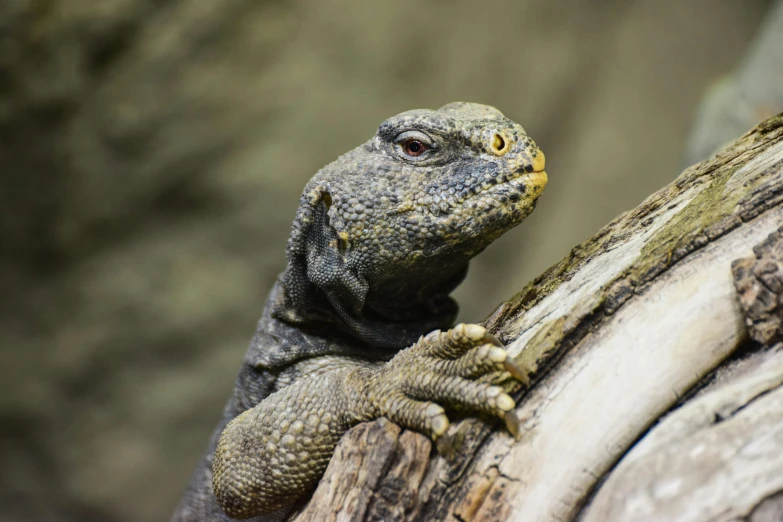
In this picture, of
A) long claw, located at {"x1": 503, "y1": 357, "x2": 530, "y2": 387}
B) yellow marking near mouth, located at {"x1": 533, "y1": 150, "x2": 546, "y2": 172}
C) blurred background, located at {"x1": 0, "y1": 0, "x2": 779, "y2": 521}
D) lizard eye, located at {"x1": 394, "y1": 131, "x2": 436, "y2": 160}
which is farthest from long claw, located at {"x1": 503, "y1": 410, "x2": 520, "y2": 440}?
blurred background, located at {"x1": 0, "y1": 0, "x2": 779, "y2": 521}

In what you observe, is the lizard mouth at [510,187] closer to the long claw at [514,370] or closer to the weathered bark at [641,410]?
the weathered bark at [641,410]

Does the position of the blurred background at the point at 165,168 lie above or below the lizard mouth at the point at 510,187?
above

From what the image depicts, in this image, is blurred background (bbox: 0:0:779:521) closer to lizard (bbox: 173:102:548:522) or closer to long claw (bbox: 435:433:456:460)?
lizard (bbox: 173:102:548:522)

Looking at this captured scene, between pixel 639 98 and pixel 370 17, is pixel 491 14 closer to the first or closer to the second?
pixel 370 17

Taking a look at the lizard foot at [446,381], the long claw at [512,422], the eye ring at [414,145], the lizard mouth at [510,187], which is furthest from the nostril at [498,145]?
the long claw at [512,422]

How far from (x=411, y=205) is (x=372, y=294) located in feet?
1.65

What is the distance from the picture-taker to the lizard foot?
1.94 meters

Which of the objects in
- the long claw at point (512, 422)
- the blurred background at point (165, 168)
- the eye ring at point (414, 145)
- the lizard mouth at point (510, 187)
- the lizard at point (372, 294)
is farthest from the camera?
the blurred background at point (165, 168)

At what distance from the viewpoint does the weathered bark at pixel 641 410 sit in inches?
66.2

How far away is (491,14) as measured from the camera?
6352 mm

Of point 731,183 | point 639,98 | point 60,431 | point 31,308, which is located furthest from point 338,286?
point 639,98

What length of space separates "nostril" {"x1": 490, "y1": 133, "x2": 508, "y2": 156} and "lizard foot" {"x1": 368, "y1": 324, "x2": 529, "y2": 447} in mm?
911

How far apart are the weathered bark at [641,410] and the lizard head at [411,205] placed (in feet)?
2.09

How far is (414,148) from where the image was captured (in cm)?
283
